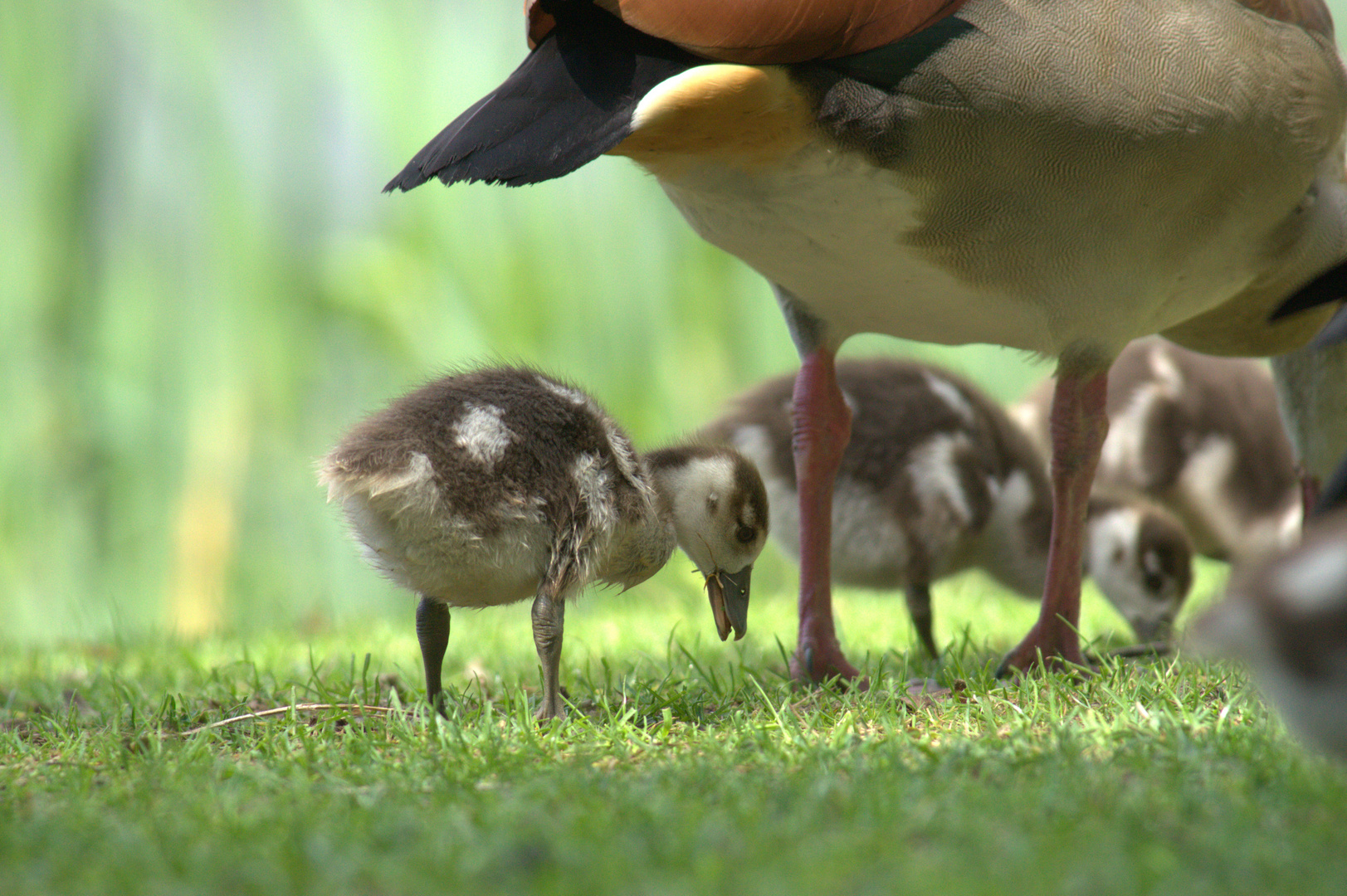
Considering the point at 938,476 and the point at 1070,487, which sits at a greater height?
the point at 1070,487

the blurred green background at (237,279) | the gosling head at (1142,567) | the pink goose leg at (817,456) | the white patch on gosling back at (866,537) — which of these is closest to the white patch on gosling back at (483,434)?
the pink goose leg at (817,456)

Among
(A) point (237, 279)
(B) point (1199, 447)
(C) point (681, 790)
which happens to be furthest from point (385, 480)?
(A) point (237, 279)

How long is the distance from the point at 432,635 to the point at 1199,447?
195 inches

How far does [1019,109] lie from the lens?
291 centimetres

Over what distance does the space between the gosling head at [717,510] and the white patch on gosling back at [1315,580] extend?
1.72 metres

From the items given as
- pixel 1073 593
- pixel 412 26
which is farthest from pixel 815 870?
pixel 412 26

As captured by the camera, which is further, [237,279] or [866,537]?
[237,279]

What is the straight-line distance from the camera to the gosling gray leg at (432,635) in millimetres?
3043

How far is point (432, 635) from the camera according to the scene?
309 cm

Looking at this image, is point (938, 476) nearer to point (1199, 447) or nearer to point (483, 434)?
point (483, 434)

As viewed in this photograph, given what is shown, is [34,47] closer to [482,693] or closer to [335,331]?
[335,331]

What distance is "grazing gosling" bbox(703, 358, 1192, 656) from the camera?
4.68m

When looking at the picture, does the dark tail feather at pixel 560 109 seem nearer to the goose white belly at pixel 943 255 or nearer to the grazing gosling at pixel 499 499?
the goose white belly at pixel 943 255

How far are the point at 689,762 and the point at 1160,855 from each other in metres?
0.90
